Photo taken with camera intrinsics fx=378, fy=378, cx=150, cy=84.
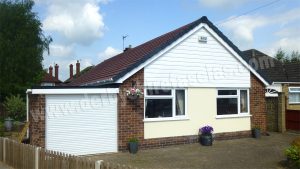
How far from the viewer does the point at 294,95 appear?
957 inches

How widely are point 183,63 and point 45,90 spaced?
5.93m

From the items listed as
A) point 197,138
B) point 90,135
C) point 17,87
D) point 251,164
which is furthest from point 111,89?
point 17,87

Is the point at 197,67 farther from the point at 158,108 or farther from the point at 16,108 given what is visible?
the point at 16,108

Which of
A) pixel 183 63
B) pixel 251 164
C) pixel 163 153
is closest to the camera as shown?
pixel 251 164

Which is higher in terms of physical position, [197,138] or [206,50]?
[206,50]

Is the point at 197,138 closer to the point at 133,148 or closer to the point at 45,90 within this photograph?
the point at 133,148

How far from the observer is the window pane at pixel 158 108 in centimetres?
1512

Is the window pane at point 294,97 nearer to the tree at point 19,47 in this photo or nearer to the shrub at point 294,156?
the shrub at point 294,156

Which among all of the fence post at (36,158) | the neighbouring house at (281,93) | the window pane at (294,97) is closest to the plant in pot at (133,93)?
the fence post at (36,158)

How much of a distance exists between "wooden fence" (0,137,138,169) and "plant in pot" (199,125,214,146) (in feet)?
25.1

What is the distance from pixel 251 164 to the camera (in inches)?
454

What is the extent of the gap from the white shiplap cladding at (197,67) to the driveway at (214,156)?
2.67 meters

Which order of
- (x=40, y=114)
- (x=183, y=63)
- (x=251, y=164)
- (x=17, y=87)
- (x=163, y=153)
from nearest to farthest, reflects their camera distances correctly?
(x=251, y=164)
(x=40, y=114)
(x=163, y=153)
(x=183, y=63)
(x=17, y=87)

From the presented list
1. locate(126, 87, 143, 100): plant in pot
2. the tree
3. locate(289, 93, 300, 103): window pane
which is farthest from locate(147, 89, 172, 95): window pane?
the tree
